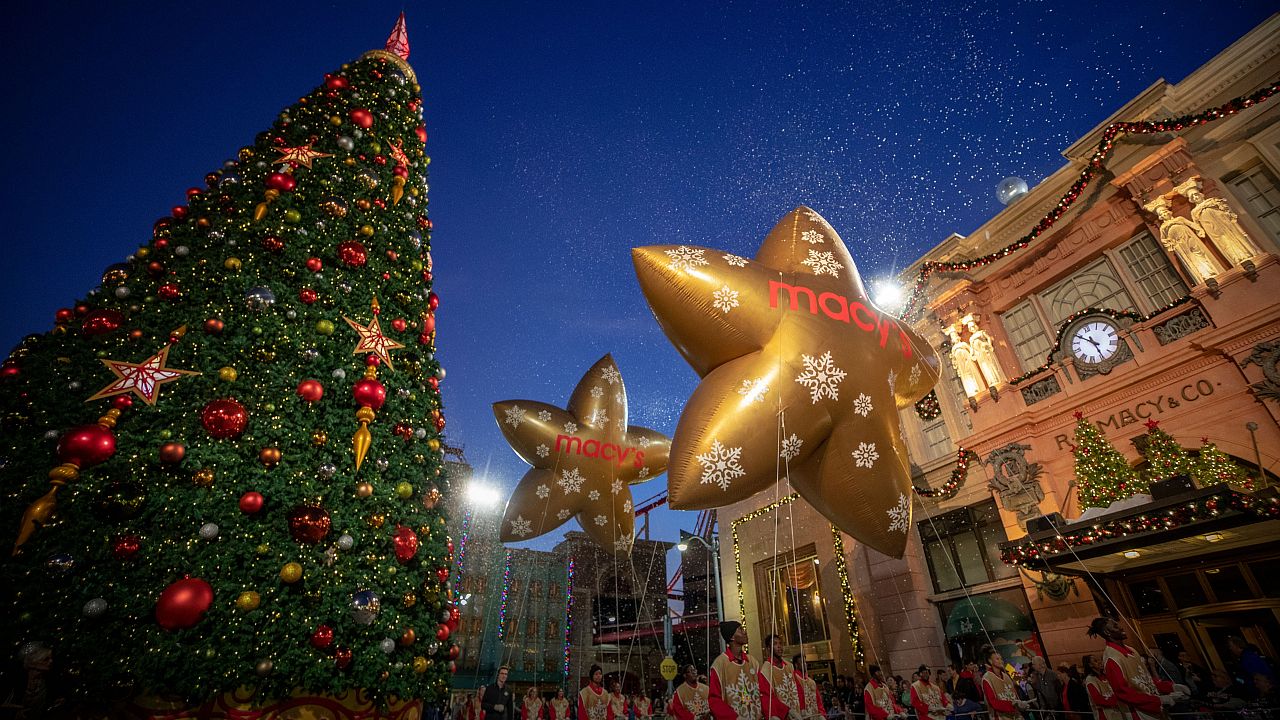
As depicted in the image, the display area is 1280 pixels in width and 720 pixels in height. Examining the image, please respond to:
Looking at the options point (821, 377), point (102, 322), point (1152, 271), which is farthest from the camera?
point (1152, 271)

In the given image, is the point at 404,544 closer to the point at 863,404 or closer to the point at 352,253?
the point at 352,253

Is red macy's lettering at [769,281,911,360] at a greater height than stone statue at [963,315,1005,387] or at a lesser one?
lesser

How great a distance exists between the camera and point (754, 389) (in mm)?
3236

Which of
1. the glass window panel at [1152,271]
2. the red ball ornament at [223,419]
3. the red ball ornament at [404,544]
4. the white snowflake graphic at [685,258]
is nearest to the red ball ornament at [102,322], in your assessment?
the red ball ornament at [223,419]

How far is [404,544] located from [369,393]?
0.96 m

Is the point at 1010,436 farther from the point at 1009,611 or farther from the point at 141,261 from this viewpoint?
the point at 141,261

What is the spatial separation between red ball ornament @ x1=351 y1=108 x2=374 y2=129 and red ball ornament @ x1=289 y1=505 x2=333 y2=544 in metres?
3.21

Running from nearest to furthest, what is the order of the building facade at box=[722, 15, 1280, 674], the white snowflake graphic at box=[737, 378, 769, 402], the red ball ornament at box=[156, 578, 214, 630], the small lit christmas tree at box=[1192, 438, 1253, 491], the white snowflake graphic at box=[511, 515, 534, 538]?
the red ball ornament at box=[156, 578, 214, 630], the white snowflake graphic at box=[737, 378, 769, 402], the white snowflake graphic at box=[511, 515, 534, 538], the small lit christmas tree at box=[1192, 438, 1253, 491], the building facade at box=[722, 15, 1280, 674]

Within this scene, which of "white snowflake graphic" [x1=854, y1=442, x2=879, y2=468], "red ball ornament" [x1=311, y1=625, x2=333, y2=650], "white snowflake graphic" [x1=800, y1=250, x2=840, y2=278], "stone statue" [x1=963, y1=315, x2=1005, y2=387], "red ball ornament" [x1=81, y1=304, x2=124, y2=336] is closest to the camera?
"red ball ornament" [x1=311, y1=625, x2=333, y2=650]

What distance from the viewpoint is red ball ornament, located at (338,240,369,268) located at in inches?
146

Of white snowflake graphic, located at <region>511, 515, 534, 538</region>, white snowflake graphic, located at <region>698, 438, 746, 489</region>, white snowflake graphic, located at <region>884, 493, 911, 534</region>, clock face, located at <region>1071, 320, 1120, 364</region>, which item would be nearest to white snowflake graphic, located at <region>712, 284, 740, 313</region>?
white snowflake graphic, located at <region>698, 438, 746, 489</region>

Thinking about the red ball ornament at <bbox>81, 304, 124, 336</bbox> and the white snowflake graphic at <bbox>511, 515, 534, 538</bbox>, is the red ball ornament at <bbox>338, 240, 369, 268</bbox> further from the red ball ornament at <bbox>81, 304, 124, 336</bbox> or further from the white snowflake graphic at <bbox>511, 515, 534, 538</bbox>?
the white snowflake graphic at <bbox>511, 515, 534, 538</bbox>

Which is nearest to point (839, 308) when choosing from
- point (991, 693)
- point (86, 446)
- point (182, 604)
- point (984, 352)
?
point (182, 604)

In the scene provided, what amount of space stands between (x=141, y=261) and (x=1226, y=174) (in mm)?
15104
